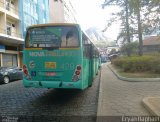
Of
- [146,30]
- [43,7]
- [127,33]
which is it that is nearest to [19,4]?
[43,7]

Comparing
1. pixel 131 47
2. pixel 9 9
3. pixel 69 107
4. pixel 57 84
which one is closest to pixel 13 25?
pixel 9 9

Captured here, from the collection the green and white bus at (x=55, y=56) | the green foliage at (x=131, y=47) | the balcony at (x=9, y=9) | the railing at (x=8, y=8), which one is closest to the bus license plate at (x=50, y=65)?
the green and white bus at (x=55, y=56)

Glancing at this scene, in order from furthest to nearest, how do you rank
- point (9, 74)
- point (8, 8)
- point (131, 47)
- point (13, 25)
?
point (13, 25) < point (131, 47) < point (8, 8) < point (9, 74)

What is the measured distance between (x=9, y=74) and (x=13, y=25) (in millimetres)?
15257

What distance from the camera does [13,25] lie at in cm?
3206

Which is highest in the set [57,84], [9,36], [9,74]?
[9,36]

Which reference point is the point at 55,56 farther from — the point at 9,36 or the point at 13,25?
the point at 13,25

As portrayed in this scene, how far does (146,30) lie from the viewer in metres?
23.1

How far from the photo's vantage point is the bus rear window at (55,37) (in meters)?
8.75

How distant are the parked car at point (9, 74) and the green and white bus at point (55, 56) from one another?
354 inches

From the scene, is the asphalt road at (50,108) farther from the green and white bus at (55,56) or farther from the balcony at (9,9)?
the balcony at (9,9)

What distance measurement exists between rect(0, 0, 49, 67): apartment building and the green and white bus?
58.9 feet

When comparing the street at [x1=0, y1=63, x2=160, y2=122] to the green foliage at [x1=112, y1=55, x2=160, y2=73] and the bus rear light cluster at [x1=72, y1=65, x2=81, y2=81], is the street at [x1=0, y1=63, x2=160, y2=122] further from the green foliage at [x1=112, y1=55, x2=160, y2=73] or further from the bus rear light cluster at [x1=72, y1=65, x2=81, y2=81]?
the green foliage at [x1=112, y1=55, x2=160, y2=73]

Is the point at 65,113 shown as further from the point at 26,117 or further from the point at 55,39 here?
the point at 55,39
